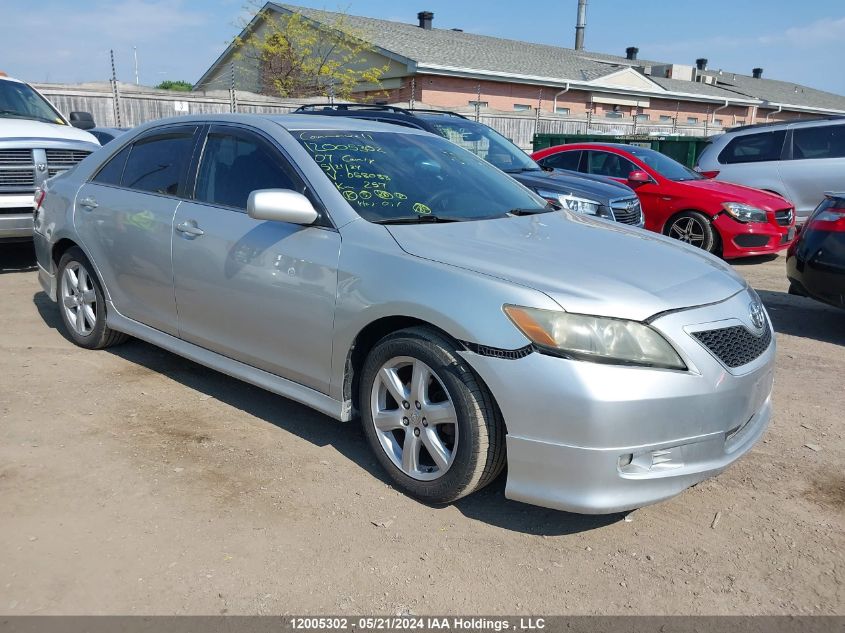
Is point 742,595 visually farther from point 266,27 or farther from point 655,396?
point 266,27

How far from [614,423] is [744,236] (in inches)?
299

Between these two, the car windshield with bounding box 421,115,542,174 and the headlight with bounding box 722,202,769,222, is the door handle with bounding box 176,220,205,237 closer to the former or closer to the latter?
the car windshield with bounding box 421,115,542,174

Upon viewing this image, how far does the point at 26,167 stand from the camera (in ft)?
24.4

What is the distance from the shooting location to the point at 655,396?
272cm

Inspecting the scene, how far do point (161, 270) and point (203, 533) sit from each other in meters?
1.88

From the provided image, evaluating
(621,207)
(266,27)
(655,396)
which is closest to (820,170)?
(621,207)

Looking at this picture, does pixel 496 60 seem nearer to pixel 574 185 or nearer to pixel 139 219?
pixel 574 185

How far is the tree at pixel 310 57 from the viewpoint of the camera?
2558 cm

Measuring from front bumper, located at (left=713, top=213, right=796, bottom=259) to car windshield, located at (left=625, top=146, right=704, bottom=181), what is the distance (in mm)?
1136

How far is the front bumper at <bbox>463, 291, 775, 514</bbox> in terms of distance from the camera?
8.86ft

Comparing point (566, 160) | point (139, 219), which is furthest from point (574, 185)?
point (139, 219)

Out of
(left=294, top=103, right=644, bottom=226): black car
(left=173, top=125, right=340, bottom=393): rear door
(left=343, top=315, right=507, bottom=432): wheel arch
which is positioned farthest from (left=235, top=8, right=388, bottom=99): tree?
(left=343, top=315, right=507, bottom=432): wheel arch

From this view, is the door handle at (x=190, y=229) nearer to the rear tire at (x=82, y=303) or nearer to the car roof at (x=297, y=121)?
the car roof at (x=297, y=121)

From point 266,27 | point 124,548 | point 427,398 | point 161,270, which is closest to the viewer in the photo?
point 124,548
